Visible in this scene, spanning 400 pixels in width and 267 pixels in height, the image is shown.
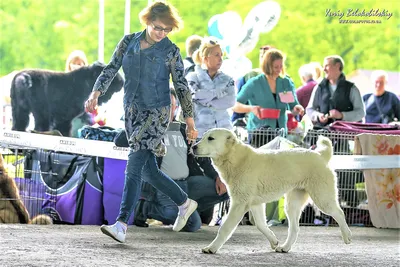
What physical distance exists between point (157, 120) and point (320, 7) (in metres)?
14.4

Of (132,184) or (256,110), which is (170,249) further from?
(256,110)

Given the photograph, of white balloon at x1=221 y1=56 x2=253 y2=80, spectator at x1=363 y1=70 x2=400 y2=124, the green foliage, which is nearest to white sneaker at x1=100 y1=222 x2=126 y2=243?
white balloon at x1=221 y1=56 x2=253 y2=80

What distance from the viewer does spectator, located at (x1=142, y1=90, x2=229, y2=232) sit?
28.2 feet

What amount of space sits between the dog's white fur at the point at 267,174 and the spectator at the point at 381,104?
605cm

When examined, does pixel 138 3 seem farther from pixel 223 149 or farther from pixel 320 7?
pixel 223 149

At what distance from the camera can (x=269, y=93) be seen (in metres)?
10.1

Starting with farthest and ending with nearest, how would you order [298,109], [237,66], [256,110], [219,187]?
[237,66] < [298,109] < [256,110] < [219,187]

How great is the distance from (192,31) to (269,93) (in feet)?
32.7

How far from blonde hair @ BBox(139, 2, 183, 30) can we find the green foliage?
35.0ft

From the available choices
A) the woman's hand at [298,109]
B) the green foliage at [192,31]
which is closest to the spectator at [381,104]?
the woman's hand at [298,109]

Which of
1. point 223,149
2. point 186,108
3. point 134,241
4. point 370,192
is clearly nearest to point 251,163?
point 223,149

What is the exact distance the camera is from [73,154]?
361 inches

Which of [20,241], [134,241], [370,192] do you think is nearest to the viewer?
[20,241]

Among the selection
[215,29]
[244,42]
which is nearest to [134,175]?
[215,29]
